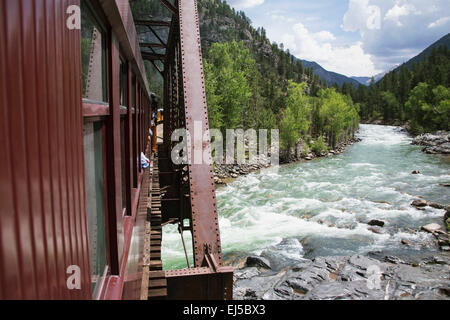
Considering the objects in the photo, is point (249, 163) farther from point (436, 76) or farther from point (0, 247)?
point (436, 76)

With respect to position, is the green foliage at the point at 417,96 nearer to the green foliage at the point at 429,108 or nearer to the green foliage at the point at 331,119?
the green foliage at the point at 429,108

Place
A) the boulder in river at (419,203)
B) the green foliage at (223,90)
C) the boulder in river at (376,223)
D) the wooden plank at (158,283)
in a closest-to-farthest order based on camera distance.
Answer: the wooden plank at (158,283), the boulder in river at (376,223), the boulder in river at (419,203), the green foliage at (223,90)

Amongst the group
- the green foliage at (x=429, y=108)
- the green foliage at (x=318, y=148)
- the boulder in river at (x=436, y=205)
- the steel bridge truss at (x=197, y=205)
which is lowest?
the boulder in river at (x=436, y=205)

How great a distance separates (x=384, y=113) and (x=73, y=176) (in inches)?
3928

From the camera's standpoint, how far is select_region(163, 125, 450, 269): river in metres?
11.2

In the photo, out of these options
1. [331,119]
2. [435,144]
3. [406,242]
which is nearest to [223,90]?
[331,119]

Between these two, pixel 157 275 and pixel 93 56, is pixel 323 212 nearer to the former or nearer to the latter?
pixel 157 275

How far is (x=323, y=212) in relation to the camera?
47.2 feet

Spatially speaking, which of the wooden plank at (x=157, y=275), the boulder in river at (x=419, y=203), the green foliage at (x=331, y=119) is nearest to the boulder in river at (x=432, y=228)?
the boulder in river at (x=419, y=203)

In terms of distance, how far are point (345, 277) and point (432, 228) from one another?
4.94 m

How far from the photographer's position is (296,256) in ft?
35.0

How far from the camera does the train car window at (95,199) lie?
1.68 m

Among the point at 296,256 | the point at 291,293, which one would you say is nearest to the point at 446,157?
the point at 296,256

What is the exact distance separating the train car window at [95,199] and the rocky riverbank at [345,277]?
6.97m
